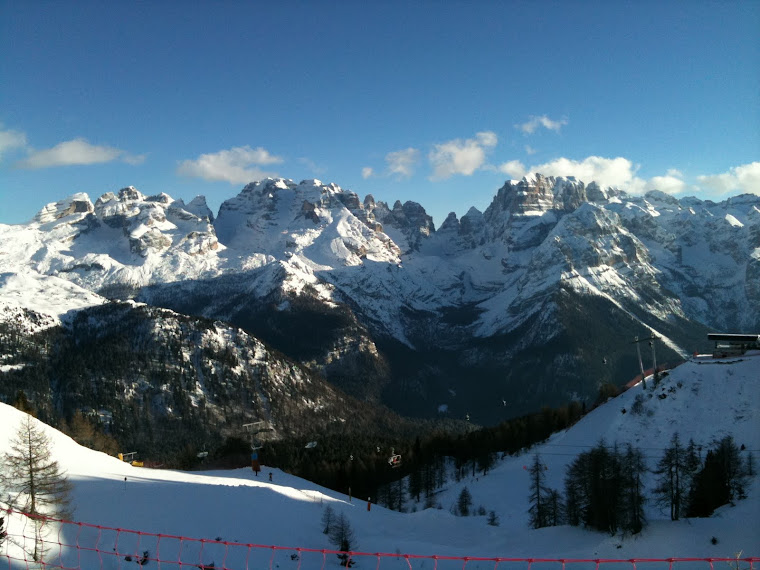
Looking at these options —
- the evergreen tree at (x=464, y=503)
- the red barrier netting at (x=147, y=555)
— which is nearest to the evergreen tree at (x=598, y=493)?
the red barrier netting at (x=147, y=555)

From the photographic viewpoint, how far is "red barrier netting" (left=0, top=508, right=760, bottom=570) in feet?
129

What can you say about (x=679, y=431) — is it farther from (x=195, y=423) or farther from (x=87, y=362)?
(x=87, y=362)

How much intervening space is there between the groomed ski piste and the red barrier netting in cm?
16

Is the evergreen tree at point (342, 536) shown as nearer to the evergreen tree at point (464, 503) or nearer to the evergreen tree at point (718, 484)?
the evergreen tree at point (464, 503)

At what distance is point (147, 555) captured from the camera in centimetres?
4416

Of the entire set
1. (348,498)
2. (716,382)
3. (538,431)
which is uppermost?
(716,382)

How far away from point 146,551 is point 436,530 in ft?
109

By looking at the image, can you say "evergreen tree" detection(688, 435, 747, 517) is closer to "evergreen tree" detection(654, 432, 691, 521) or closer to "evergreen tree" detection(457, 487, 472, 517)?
"evergreen tree" detection(654, 432, 691, 521)

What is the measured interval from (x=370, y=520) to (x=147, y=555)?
97.8 ft

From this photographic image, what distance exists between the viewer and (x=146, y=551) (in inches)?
1766

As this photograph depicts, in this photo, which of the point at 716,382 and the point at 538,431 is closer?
the point at 716,382

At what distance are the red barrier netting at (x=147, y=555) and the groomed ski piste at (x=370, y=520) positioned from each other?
0.16m

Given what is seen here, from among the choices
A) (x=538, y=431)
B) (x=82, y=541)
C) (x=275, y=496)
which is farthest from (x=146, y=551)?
(x=538, y=431)

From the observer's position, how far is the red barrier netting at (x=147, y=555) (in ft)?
129
